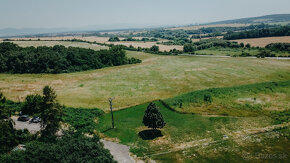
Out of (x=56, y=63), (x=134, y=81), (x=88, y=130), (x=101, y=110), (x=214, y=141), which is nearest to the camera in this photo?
(x=214, y=141)

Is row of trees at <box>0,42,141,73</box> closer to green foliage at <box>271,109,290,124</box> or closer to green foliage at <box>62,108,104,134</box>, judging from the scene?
green foliage at <box>62,108,104,134</box>

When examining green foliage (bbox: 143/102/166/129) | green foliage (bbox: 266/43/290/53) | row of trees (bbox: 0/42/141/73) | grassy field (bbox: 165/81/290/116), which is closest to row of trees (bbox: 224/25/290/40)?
green foliage (bbox: 266/43/290/53)

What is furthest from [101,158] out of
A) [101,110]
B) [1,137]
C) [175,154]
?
[101,110]

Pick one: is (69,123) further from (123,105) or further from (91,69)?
(91,69)

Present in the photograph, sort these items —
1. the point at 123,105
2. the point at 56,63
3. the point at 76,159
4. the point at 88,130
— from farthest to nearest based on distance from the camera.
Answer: the point at 56,63 → the point at 123,105 → the point at 88,130 → the point at 76,159

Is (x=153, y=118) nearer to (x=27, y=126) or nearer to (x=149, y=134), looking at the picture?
(x=149, y=134)

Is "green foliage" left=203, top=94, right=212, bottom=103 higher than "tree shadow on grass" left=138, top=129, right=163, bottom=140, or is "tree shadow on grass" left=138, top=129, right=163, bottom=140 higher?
"green foliage" left=203, top=94, right=212, bottom=103

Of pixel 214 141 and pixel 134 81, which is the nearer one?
pixel 214 141
